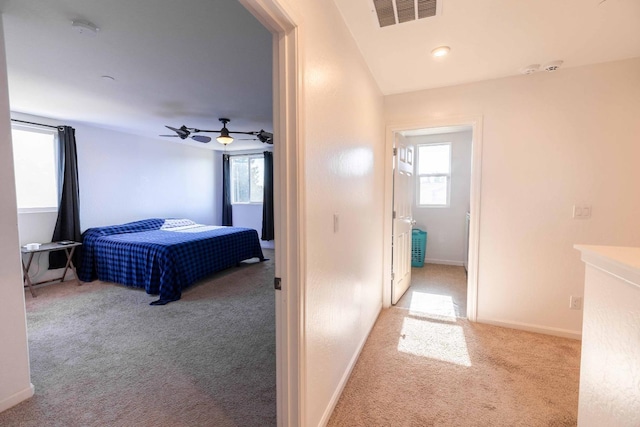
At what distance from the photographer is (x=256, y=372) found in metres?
2.02

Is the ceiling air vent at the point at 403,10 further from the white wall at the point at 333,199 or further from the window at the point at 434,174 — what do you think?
the window at the point at 434,174

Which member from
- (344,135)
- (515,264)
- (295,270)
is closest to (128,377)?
(295,270)

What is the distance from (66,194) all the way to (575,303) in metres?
6.18

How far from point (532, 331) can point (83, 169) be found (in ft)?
20.1

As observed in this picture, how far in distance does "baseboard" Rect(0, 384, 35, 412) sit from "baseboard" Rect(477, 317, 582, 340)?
353 cm

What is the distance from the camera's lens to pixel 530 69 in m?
2.36

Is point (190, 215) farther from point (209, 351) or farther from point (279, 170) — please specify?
point (279, 170)

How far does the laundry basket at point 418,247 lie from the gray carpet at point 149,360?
2658 mm

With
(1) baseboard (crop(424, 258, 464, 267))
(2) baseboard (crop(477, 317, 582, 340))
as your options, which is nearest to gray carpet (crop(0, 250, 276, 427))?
(2) baseboard (crop(477, 317, 582, 340))

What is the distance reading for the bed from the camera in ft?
11.4

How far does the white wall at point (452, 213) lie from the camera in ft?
15.9

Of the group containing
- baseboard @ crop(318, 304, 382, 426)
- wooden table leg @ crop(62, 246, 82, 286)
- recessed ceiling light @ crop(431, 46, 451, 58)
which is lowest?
baseboard @ crop(318, 304, 382, 426)

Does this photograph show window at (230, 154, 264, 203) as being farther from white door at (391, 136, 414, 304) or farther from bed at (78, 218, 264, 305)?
white door at (391, 136, 414, 304)

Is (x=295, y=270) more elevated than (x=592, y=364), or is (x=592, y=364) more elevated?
(x=295, y=270)
